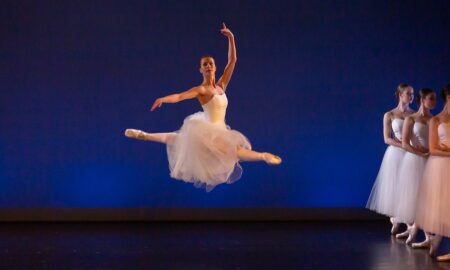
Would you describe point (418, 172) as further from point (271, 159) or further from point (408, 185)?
point (271, 159)

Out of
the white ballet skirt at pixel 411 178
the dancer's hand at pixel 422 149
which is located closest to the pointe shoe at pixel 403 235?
the white ballet skirt at pixel 411 178

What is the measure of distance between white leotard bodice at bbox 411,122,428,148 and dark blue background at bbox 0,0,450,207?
4.59ft

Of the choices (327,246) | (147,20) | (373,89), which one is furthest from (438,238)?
(147,20)

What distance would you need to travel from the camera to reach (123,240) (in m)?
5.56

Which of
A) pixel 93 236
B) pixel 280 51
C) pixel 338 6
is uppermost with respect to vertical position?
pixel 338 6

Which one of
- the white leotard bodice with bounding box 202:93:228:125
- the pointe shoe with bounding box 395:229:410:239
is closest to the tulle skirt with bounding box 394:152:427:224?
the pointe shoe with bounding box 395:229:410:239

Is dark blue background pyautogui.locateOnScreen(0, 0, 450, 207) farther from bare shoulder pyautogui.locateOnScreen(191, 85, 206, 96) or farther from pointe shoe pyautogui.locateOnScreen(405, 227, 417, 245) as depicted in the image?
bare shoulder pyautogui.locateOnScreen(191, 85, 206, 96)

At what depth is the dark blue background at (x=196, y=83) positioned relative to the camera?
659 centimetres

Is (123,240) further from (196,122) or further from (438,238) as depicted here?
(438,238)

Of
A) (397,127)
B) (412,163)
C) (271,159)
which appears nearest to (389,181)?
(412,163)

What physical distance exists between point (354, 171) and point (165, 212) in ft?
6.45

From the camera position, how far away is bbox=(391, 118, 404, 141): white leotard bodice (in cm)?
596

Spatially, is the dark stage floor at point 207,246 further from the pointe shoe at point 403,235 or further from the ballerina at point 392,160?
the ballerina at point 392,160

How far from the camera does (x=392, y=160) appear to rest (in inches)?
236
